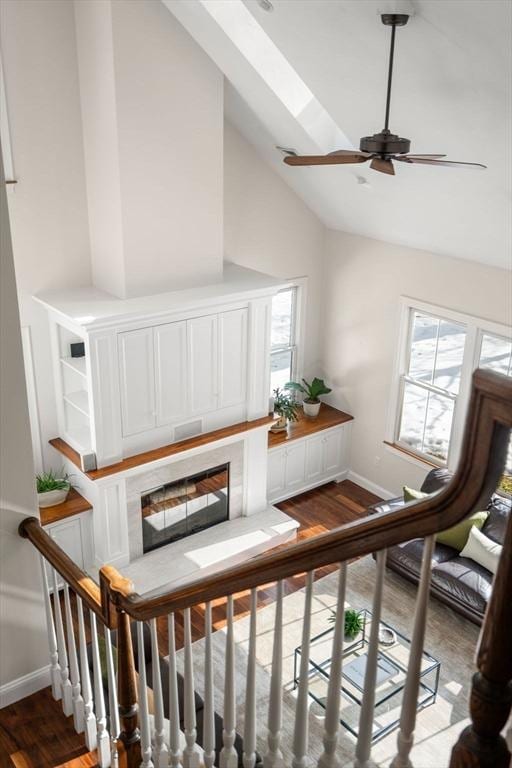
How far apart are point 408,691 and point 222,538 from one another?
6.19 m

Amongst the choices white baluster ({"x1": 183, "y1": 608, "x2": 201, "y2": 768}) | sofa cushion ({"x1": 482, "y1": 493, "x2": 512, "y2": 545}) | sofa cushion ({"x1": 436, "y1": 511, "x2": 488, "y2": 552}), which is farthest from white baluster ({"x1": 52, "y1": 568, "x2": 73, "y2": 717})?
sofa cushion ({"x1": 482, "y1": 493, "x2": 512, "y2": 545})

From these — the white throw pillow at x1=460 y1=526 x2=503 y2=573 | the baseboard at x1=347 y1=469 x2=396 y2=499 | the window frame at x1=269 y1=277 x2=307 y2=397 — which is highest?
the window frame at x1=269 y1=277 x2=307 y2=397

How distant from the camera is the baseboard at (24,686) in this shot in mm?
3072

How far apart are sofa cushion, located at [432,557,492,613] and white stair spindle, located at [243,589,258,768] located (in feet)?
14.7

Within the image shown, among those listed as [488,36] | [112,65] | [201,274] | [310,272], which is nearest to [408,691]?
[488,36]

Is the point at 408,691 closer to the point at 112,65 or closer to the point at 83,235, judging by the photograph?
the point at 112,65

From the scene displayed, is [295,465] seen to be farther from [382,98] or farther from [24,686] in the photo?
[24,686]

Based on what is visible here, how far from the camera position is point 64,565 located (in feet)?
8.94

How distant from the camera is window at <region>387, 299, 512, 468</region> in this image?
7.00 meters

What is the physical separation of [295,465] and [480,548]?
8.44 ft

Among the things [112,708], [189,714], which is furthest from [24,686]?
[189,714]

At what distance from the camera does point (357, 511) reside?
8094mm

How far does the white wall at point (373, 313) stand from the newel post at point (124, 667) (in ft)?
17.8

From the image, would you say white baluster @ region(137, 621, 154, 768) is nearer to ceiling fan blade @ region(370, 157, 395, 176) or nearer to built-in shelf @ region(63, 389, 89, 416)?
ceiling fan blade @ region(370, 157, 395, 176)
